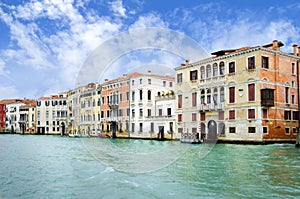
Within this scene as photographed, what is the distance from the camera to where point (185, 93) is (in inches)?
1135

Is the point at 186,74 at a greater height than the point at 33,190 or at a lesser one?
greater

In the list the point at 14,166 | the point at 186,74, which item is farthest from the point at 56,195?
the point at 186,74

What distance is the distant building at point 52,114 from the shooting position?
55.1m

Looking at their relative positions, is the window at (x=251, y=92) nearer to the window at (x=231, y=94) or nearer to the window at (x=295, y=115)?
the window at (x=231, y=94)

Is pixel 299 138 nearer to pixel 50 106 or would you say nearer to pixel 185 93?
pixel 185 93

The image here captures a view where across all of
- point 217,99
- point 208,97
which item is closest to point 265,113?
point 217,99

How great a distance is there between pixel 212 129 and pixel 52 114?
35410 millimetres

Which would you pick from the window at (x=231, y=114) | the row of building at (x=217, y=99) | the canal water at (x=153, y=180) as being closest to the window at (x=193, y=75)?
the row of building at (x=217, y=99)

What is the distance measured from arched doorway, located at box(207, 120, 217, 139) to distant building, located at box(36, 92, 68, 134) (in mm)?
31777

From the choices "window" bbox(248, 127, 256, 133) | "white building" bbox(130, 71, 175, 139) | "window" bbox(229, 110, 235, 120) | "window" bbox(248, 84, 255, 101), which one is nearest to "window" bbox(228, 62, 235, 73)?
"window" bbox(248, 84, 255, 101)

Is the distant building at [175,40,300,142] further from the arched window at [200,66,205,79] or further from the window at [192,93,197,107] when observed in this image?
the window at [192,93,197,107]

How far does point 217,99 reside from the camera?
1008 inches

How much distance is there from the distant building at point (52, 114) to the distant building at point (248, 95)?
3227 cm

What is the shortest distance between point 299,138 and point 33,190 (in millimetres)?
16446
